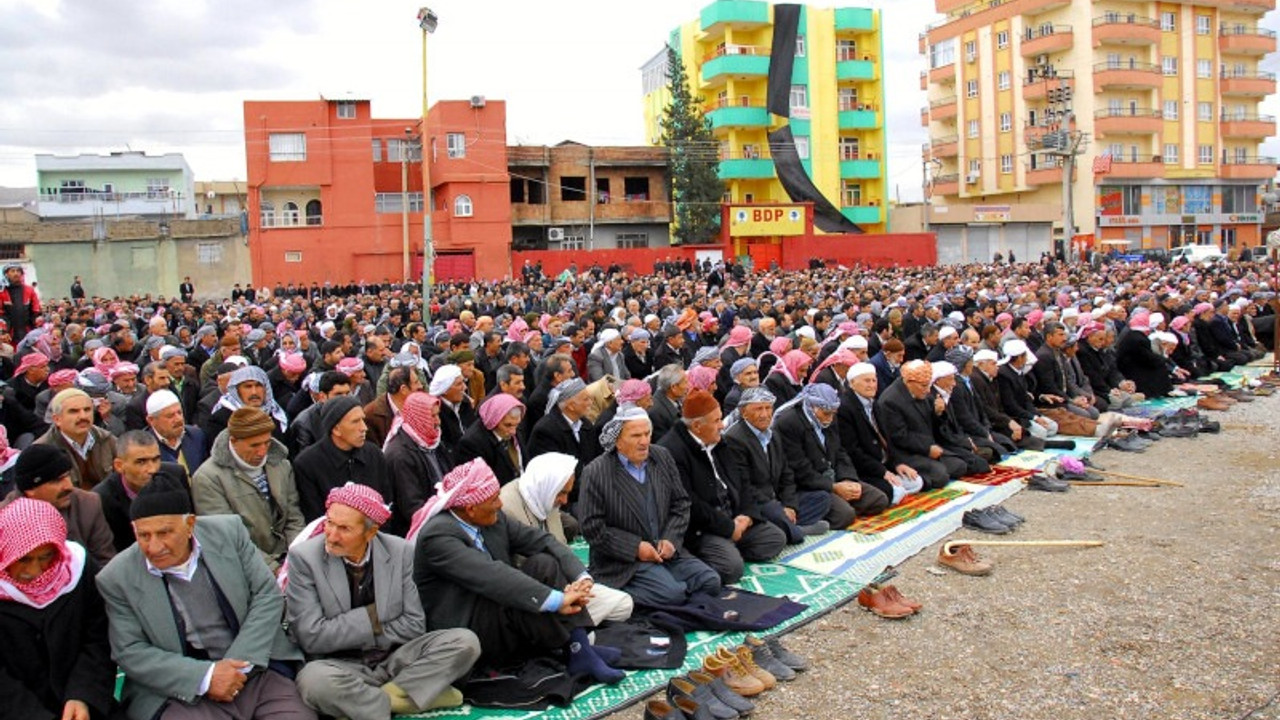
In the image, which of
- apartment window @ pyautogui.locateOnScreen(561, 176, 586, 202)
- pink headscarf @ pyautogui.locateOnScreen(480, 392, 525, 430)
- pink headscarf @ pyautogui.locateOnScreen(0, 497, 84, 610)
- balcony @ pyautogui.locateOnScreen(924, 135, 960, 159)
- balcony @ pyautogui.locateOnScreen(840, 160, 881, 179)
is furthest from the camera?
balcony @ pyautogui.locateOnScreen(924, 135, 960, 159)

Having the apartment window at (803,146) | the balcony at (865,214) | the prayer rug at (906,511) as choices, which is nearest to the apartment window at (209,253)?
the apartment window at (803,146)

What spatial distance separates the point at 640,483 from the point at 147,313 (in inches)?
595

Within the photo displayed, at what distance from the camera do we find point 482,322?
11.7m

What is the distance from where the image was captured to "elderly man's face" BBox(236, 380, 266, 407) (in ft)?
21.7

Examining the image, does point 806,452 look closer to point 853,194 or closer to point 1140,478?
point 1140,478

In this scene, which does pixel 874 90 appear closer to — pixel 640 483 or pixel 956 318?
pixel 956 318

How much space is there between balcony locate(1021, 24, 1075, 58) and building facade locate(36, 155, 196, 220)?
41605 millimetres

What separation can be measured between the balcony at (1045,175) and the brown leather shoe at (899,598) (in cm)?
4673

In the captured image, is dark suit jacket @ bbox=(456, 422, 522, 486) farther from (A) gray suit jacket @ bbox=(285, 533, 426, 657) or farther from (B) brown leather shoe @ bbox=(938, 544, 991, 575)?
(B) brown leather shoe @ bbox=(938, 544, 991, 575)

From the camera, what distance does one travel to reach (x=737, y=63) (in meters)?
45.9

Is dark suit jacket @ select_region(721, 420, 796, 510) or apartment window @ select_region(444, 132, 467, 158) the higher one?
apartment window @ select_region(444, 132, 467, 158)

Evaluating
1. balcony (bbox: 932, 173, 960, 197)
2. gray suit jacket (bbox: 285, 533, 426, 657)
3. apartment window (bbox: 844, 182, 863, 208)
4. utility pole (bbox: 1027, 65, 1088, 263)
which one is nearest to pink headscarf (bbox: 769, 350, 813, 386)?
gray suit jacket (bbox: 285, 533, 426, 657)

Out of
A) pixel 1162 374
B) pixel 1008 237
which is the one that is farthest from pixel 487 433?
pixel 1008 237

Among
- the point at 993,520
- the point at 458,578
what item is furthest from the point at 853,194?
the point at 458,578
